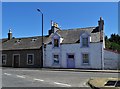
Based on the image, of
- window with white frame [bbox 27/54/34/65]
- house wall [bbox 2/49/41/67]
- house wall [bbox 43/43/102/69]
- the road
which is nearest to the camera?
the road

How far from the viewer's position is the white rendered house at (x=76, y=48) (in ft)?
120

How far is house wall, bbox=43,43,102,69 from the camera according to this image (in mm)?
36500

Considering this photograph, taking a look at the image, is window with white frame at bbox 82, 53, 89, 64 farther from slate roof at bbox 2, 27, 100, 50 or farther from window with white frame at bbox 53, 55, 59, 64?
window with white frame at bbox 53, 55, 59, 64

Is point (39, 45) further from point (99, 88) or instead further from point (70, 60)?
point (99, 88)

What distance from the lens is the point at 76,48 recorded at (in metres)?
37.9

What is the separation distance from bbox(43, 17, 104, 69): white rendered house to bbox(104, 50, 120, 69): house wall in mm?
525

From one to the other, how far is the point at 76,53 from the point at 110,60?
4.71 meters

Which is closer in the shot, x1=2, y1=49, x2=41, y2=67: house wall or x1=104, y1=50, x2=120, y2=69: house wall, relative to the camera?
x1=104, y1=50, x2=120, y2=69: house wall

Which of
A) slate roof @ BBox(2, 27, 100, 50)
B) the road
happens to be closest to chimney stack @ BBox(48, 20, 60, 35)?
slate roof @ BBox(2, 27, 100, 50)

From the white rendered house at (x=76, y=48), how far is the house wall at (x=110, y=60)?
525mm

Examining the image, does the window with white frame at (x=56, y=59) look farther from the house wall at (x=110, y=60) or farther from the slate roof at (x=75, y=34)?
the house wall at (x=110, y=60)

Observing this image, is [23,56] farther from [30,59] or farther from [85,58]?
[85,58]

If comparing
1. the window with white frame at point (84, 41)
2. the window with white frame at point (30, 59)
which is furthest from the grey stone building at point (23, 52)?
the window with white frame at point (84, 41)

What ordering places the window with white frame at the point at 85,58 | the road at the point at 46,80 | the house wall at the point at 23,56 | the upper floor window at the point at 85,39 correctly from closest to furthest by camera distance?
the road at the point at 46,80 → the upper floor window at the point at 85,39 → the window with white frame at the point at 85,58 → the house wall at the point at 23,56
